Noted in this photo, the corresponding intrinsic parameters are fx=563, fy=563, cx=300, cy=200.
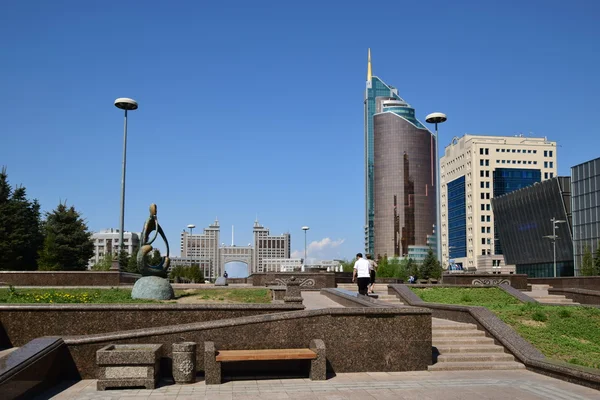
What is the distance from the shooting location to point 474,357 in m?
12.1

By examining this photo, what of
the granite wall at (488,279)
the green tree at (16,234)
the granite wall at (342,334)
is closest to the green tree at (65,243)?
the green tree at (16,234)

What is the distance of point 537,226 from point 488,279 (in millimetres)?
60535

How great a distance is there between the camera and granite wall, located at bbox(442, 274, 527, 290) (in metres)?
28.0

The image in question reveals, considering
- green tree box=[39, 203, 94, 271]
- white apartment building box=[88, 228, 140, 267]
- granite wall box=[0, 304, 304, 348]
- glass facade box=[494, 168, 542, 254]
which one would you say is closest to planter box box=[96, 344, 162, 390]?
granite wall box=[0, 304, 304, 348]

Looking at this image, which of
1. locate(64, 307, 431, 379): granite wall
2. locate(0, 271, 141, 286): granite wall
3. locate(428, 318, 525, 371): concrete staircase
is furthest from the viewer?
locate(0, 271, 141, 286): granite wall

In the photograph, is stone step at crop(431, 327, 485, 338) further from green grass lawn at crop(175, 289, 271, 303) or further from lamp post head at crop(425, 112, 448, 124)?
lamp post head at crop(425, 112, 448, 124)

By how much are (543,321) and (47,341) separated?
1178 centimetres

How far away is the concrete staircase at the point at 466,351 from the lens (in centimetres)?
1167

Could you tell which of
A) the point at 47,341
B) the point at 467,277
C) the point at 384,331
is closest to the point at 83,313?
the point at 47,341

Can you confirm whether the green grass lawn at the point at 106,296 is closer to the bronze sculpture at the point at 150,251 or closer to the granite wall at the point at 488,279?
the bronze sculpture at the point at 150,251

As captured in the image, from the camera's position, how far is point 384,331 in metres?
11.5

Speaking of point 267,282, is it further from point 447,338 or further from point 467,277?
point 447,338

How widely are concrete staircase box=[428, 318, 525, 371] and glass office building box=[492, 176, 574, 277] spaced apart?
63.0 m

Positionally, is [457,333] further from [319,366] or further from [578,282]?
[578,282]
